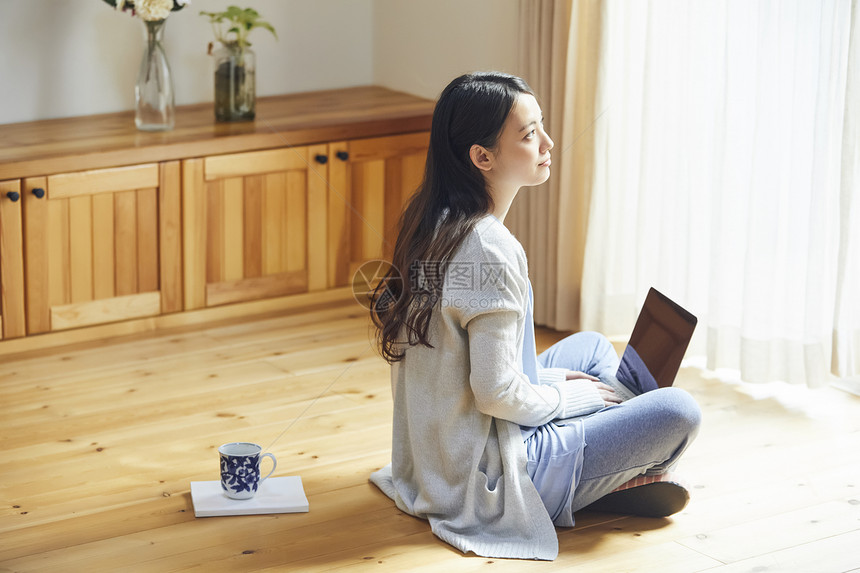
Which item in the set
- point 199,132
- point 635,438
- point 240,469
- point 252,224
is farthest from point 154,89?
point 635,438

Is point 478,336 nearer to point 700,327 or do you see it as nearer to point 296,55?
point 700,327

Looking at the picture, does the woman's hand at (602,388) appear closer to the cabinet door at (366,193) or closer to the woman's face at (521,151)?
the woman's face at (521,151)

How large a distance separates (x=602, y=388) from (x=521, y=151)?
518mm

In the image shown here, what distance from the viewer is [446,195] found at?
2027 mm

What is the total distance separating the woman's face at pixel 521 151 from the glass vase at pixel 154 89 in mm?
1617

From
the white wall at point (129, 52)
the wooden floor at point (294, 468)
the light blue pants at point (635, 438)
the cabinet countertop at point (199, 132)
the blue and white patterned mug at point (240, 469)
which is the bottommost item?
the wooden floor at point (294, 468)

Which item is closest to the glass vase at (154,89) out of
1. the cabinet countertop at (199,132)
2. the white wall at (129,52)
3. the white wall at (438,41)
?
the cabinet countertop at (199,132)

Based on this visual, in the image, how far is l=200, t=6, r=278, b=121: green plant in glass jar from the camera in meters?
3.47

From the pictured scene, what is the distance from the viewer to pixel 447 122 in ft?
6.54

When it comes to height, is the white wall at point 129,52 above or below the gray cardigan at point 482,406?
above

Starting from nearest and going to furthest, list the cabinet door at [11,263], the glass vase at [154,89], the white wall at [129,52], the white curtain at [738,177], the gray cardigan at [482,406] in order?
the gray cardigan at [482,406] < the white curtain at [738,177] < the cabinet door at [11,263] < the glass vase at [154,89] < the white wall at [129,52]

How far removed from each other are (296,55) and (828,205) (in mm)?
1977

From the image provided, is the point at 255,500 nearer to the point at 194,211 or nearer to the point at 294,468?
the point at 294,468

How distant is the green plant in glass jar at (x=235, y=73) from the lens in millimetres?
3475
